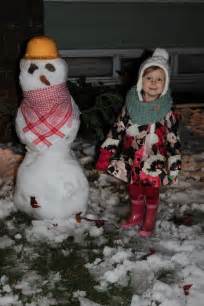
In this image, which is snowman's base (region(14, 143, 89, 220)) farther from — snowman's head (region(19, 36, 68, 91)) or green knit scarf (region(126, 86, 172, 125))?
green knit scarf (region(126, 86, 172, 125))

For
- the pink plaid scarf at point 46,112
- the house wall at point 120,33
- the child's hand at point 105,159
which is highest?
the house wall at point 120,33

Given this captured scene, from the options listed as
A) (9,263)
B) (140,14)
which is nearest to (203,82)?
(140,14)

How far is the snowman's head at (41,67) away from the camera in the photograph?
162 inches

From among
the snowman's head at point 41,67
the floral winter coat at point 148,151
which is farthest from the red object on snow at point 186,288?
the snowman's head at point 41,67

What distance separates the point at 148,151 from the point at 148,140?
3.6 inches

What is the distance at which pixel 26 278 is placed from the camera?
12.5 ft

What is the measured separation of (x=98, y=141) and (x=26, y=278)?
10.2 ft

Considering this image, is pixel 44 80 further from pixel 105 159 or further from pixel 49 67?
pixel 105 159

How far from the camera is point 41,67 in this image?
162 inches

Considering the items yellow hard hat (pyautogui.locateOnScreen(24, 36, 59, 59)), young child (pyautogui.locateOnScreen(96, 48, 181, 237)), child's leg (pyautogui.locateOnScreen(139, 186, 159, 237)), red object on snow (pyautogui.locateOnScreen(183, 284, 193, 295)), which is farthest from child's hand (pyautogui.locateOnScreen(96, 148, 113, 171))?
red object on snow (pyautogui.locateOnScreen(183, 284, 193, 295))

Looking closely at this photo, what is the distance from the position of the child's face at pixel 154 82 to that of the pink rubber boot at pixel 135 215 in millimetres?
1030

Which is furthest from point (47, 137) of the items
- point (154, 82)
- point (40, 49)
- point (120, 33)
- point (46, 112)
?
point (120, 33)

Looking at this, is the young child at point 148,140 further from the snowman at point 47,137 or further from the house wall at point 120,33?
the house wall at point 120,33

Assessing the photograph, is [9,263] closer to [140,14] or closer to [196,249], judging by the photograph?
[196,249]
